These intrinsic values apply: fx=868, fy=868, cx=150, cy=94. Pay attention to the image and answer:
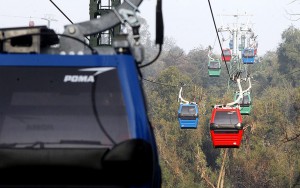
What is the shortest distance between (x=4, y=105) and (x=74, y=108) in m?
0.52

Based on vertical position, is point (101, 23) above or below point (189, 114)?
above

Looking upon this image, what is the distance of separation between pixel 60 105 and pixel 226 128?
26.6 meters

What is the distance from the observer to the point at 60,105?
249 inches

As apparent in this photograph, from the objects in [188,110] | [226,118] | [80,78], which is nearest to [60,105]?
[80,78]

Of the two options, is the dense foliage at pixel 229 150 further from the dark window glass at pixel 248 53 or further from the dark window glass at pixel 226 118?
the dark window glass at pixel 226 118

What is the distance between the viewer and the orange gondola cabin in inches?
1255

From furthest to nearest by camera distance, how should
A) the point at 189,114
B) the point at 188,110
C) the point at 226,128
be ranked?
1. the point at 188,110
2. the point at 189,114
3. the point at 226,128

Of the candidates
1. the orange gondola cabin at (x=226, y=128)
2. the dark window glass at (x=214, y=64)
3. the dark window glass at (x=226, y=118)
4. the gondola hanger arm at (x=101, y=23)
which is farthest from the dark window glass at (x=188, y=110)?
the gondola hanger arm at (x=101, y=23)

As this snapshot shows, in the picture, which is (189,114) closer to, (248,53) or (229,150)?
(229,150)

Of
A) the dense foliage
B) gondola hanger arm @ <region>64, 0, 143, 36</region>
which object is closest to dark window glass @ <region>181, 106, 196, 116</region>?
the dense foliage

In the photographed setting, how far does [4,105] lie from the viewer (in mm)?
6367

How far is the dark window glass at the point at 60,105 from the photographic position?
20.4ft

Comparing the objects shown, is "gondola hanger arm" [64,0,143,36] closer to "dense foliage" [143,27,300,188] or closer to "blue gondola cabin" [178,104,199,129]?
"blue gondola cabin" [178,104,199,129]

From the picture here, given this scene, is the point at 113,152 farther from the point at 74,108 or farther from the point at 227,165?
the point at 227,165
